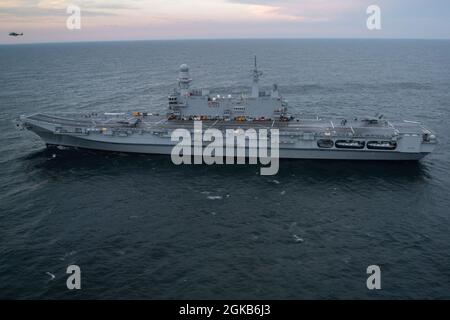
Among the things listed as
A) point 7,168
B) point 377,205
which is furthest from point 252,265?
point 7,168

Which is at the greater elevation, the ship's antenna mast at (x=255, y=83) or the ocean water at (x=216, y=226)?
the ship's antenna mast at (x=255, y=83)

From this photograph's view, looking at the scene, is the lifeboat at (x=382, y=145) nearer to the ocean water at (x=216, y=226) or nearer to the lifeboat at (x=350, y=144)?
the lifeboat at (x=350, y=144)

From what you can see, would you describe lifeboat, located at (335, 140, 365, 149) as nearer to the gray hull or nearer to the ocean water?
the gray hull

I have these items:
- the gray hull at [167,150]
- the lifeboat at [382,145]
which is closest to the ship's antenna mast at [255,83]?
the gray hull at [167,150]

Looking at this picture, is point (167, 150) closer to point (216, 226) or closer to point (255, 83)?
point (255, 83)

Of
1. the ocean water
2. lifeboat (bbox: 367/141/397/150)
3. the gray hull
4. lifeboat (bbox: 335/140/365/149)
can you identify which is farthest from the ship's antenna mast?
lifeboat (bbox: 367/141/397/150)

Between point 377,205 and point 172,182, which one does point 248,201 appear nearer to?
point 172,182

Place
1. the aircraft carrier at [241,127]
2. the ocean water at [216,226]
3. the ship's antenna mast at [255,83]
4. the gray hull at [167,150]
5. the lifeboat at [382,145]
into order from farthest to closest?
the ship's antenna mast at [255,83] < the gray hull at [167,150] < the aircraft carrier at [241,127] < the lifeboat at [382,145] < the ocean water at [216,226]
